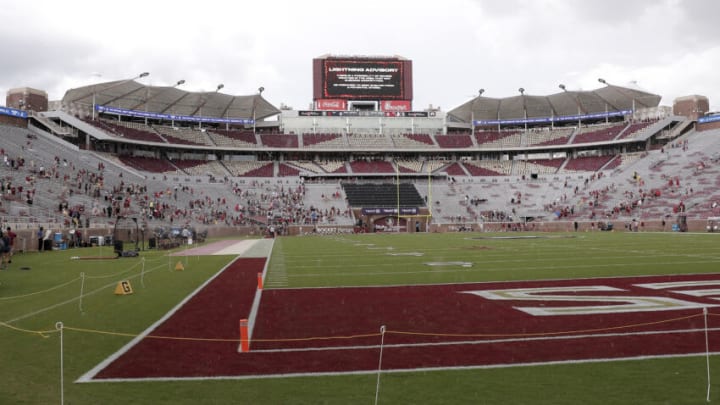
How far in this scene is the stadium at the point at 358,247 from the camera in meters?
6.27

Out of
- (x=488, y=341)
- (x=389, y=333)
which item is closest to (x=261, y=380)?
(x=389, y=333)

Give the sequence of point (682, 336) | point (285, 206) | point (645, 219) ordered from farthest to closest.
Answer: point (285, 206) < point (645, 219) < point (682, 336)

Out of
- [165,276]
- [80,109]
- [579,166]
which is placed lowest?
[165,276]

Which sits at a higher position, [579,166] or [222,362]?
[579,166]

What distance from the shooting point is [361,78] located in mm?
72938

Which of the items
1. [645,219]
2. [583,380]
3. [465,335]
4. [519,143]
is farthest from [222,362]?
[519,143]

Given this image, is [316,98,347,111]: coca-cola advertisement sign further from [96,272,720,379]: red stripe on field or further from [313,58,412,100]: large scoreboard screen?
[96,272,720,379]: red stripe on field

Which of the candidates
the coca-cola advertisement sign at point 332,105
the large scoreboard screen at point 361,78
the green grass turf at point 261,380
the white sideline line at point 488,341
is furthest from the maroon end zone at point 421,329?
the coca-cola advertisement sign at point 332,105

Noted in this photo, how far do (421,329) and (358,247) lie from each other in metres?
21.6

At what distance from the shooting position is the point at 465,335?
318 inches

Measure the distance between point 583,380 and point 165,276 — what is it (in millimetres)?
13821

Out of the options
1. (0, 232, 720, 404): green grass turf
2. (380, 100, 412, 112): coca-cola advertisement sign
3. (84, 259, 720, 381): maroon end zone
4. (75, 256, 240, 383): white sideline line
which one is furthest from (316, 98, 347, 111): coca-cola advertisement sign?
(75, 256, 240, 383): white sideline line

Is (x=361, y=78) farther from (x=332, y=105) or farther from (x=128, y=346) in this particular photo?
(x=128, y=346)

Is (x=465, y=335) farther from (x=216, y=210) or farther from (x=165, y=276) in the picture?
(x=216, y=210)
